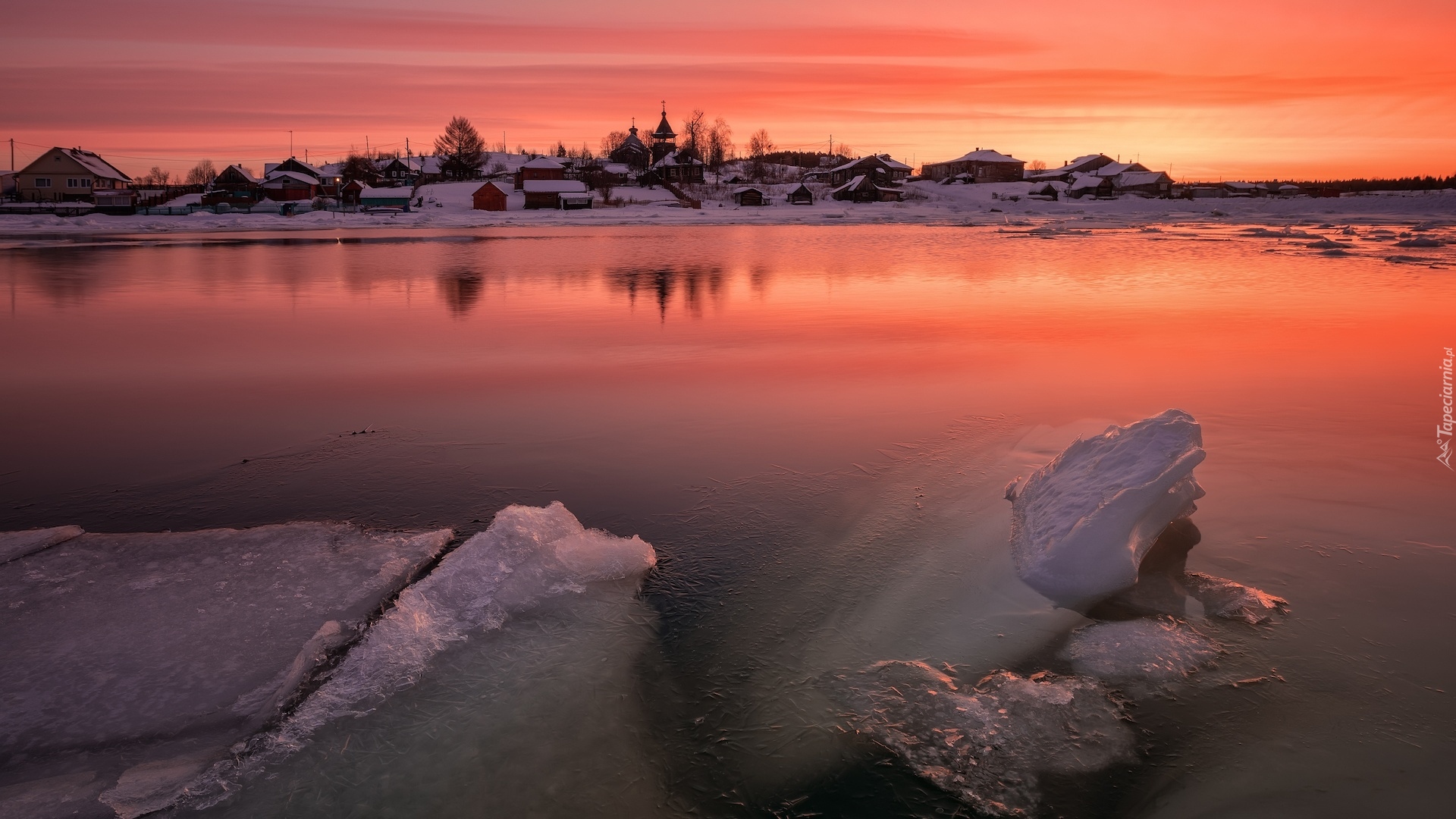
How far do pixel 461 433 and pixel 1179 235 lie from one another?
149 feet

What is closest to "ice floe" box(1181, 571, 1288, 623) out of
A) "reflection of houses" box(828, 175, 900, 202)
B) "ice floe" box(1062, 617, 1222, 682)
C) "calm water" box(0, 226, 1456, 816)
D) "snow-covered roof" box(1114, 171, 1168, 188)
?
"calm water" box(0, 226, 1456, 816)

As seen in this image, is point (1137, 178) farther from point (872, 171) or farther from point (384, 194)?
point (384, 194)

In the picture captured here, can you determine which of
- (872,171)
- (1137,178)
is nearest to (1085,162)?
(1137,178)

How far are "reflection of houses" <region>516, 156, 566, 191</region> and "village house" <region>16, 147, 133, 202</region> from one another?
38885 millimetres

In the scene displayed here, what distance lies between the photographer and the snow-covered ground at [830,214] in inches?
2125

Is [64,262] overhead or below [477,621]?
overhead

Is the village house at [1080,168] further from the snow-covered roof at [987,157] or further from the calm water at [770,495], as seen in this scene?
the calm water at [770,495]

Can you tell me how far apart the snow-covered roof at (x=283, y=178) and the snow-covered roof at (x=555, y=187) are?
25.0m

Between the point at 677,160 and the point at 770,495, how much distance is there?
98231mm

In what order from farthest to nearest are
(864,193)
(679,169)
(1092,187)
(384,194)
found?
(679,169), (1092,187), (864,193), (384,194)

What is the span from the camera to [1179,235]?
44.2m

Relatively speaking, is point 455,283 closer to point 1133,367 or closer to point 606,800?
point 1133,367

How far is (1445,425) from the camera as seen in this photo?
8430 millimetres

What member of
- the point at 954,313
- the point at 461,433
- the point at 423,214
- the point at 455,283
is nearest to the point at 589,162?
the point at 423,214
